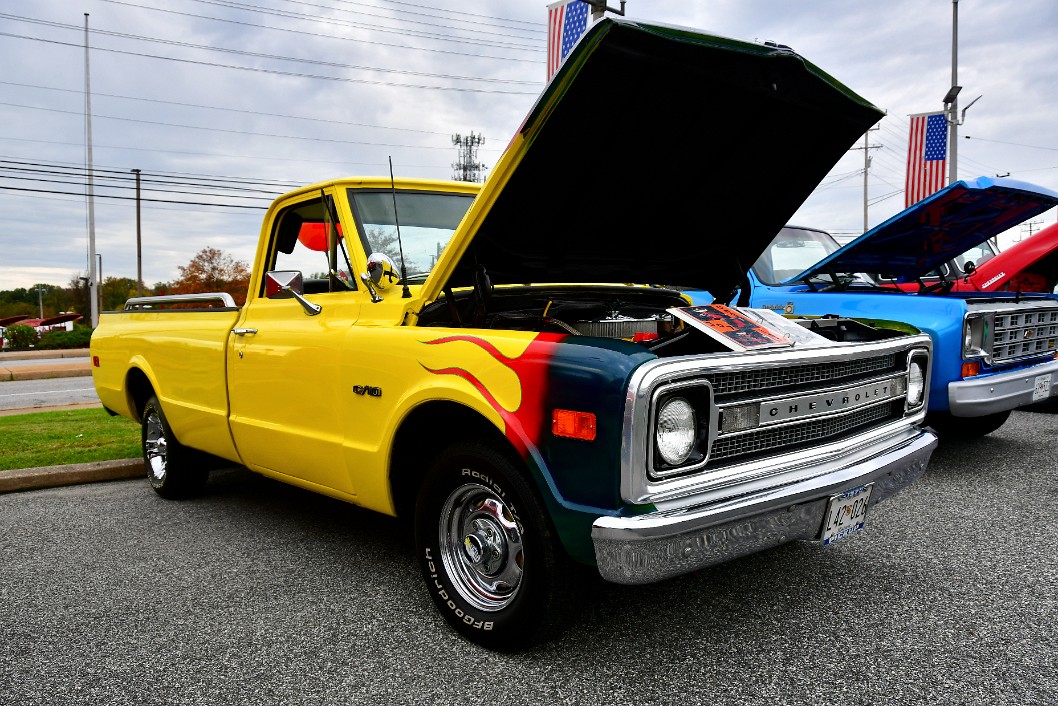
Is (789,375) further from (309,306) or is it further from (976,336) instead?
(976,336)

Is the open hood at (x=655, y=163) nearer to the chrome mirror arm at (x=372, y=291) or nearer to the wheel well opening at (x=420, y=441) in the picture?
the chrome mirror arm at (x=372, y=291)

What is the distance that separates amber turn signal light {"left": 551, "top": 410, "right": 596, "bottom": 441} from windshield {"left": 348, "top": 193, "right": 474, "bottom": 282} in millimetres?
1506

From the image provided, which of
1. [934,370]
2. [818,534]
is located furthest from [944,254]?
[818,534]

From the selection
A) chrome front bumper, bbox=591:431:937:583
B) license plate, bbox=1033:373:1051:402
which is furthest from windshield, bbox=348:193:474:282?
license plate, bbox=1033:373:1051:402

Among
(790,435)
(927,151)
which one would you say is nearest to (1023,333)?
(790,435)

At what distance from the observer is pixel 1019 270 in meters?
6.11

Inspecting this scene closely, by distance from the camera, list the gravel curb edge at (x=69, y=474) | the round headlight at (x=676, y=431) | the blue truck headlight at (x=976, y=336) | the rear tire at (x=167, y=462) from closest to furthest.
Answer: the round headlight at (x=676, y=431)
the blue truck headlight at (x=976, y=336)
the rear tire at (x=167, y=462)
the gravel curb edge at (x=69, y=474)

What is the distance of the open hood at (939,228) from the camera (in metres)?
4.91

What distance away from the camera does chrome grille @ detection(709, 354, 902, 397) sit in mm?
2564

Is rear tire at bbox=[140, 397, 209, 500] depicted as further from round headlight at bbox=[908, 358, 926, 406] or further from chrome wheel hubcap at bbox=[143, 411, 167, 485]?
round headlight at bbox=[908, 358, 926, 406]

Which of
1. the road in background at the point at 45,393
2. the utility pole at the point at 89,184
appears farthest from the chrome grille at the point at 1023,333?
the utility pole at the point at 89,184

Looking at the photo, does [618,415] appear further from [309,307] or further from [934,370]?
[934,370]

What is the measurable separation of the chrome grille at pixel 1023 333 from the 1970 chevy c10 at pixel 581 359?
6.39ft

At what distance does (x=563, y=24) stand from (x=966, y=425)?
9.18m
